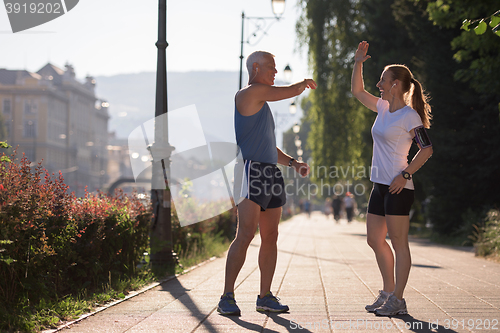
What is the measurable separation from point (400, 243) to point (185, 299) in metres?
2.28

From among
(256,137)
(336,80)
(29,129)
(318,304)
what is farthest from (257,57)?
(29,129)

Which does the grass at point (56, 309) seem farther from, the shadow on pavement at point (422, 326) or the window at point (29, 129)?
the window at point (29, 129)

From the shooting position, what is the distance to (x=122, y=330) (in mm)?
4410

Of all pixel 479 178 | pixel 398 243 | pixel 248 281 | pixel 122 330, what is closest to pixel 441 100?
pixel 479 178

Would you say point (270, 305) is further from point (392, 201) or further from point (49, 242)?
point (49, 242)

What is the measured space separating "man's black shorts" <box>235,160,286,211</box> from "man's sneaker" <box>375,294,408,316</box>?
120cm

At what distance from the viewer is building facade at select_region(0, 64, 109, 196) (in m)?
92.1

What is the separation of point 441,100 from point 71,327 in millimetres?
14885

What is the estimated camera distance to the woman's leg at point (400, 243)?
4828 mm

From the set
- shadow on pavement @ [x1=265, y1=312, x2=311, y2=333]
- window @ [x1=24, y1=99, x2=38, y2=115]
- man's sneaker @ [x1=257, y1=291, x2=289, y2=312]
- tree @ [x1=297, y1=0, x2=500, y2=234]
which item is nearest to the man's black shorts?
man's sneaker @ [x1=257, y1=291, x2=289, y2=312]

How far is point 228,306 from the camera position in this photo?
4.96 m

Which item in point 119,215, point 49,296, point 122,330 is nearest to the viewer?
point 122,330

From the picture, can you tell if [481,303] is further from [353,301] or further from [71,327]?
[71,327]

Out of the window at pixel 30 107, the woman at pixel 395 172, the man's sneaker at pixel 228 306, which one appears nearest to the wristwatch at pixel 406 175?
the woman at pixel 395 172
